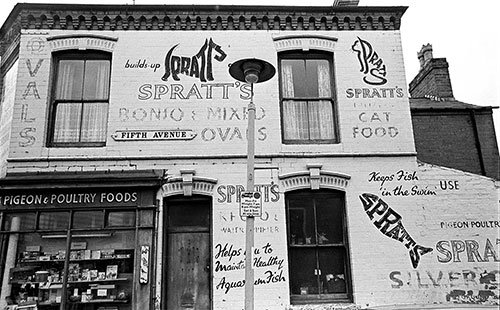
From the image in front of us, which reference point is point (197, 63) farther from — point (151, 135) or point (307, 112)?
point (307, 112)

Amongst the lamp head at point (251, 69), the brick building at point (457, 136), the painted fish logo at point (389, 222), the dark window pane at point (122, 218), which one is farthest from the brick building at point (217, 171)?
the lamp head at point (251, 69)

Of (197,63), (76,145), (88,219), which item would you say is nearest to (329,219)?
(197,63)

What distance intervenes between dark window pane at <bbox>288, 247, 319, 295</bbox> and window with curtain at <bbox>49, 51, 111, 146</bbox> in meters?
4.78

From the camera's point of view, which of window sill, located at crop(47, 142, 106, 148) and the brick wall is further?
the brick wall

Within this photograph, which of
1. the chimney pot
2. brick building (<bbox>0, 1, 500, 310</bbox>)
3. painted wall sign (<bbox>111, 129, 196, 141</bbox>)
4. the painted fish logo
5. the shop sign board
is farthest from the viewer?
the chimney pot

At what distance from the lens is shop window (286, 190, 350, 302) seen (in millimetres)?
9539

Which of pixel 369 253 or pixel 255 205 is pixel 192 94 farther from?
pixel 369 253

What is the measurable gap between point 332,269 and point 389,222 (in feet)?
5.10

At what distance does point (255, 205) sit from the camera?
6934 millimetres

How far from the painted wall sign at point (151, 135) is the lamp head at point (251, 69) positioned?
325 centimetres

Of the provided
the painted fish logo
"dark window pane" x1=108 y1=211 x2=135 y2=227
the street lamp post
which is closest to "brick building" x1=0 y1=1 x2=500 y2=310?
the painted fish logo

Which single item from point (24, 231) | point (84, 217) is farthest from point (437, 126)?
point (24, 231)

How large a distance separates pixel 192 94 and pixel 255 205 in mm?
4346

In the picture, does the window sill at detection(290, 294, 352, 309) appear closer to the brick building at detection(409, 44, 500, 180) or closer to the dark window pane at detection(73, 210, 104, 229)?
the dark window pane at detection(73, 210, 104, 229)
